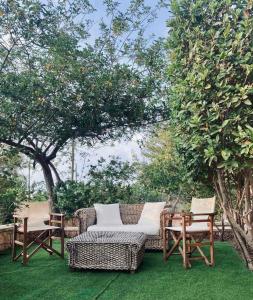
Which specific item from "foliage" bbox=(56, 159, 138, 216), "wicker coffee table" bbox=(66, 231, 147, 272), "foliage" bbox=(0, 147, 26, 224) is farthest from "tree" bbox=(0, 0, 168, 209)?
"wicker coffee table" bbox=(66, 231, 147, 272)

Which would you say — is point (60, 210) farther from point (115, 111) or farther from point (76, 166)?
point (115, 111)

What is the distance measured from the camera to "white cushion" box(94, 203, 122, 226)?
628 cm

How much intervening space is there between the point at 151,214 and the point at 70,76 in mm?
2847

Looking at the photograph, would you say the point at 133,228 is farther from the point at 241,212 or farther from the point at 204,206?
the point at 241,212

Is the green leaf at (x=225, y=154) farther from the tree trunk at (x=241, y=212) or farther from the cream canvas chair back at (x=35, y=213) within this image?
the cream canvas chair back at (x=35, y=213)

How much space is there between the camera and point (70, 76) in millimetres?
6367

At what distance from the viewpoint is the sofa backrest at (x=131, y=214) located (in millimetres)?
6539

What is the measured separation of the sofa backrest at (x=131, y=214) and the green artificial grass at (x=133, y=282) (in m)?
1.38

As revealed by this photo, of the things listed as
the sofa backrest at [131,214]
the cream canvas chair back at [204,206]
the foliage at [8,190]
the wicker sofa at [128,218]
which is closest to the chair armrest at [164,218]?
the wicker sofa at [128,218]

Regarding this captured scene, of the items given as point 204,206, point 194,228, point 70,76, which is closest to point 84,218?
point 194,228

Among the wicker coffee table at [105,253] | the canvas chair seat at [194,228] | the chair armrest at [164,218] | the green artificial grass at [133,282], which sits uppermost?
the chair armrest at [164,218]

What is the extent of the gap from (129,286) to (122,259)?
1.95ft

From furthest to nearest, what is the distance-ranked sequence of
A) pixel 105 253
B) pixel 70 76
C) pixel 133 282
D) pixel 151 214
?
1. pixel 70 76
2. pixel 151 214
3. pixel 105 253
4. pixel 133 282

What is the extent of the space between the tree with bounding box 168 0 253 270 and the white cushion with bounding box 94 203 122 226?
2.38 meters
